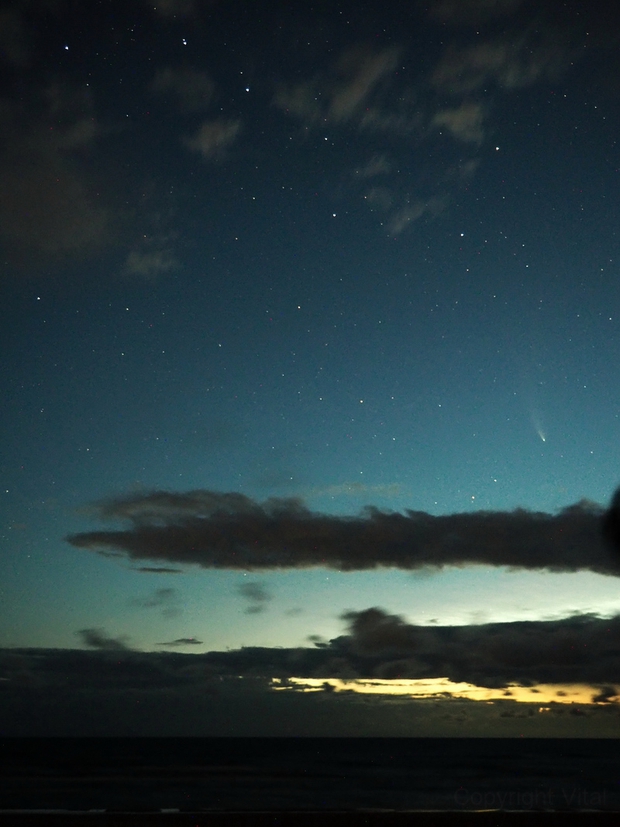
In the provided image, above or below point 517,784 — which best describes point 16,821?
above

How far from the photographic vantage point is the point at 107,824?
15.3 metres

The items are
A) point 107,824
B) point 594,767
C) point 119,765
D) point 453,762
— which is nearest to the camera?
point 107,824

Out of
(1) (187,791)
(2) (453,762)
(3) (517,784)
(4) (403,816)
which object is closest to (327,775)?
(3) (517,784)

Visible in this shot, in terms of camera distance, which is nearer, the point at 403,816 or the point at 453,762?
the point at 403,816

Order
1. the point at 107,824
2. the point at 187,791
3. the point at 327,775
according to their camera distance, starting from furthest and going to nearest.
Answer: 1. the point at 327,775
2. the point at 187,791
3. the point at 107,824

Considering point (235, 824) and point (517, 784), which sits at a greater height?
point (235, 824)

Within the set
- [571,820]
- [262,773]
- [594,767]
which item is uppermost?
[571,820]

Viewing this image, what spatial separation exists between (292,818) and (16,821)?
5628 millimetres

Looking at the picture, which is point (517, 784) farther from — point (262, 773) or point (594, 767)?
point (594, 767)

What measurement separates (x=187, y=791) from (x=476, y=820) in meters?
30.0

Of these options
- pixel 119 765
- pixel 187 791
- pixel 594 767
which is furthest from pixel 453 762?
pixel 187 791

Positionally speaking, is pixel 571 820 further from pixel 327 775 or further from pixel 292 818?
pixel 327 775

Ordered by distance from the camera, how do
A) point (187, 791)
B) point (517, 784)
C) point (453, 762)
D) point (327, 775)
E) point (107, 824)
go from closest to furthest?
point (107, 824), point (187, 791), point (517, 784), point (327, 775), point (453, 762)

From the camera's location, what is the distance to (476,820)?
16.2 m
